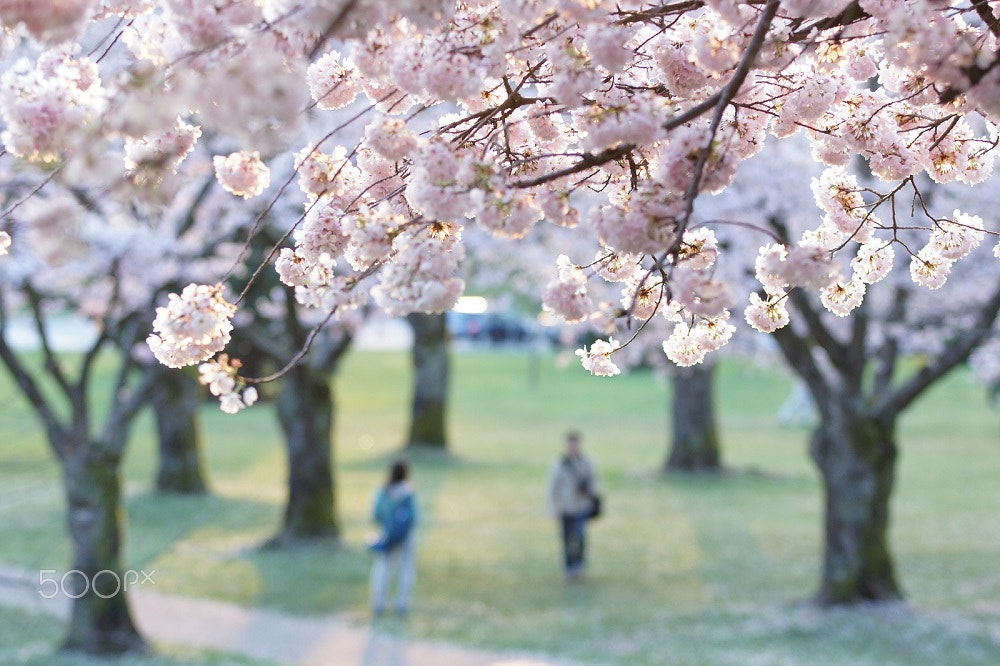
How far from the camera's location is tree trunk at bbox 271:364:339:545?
15.5 metres

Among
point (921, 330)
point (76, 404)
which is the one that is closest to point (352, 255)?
point (76, 404)

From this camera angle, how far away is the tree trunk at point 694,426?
912 inches

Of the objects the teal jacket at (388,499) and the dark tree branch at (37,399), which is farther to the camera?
the teal jacket at (388,499)

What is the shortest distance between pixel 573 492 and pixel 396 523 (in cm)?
233

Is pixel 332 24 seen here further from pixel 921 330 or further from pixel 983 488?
pixel 983 488

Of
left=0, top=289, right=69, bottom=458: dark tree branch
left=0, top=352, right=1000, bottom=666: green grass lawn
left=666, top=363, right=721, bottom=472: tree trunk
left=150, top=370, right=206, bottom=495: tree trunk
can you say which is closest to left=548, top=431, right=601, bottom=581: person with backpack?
left=0, top=352, right=1000, bottom=666: green grass lawn

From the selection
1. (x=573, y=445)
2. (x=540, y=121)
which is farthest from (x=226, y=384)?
(x=573, y=445)

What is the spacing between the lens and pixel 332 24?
2.11 metres

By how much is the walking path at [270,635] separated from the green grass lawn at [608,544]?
0.37m

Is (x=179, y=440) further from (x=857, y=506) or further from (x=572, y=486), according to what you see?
(x=857, y=506)

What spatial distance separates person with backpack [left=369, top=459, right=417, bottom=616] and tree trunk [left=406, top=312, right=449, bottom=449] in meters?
14.3

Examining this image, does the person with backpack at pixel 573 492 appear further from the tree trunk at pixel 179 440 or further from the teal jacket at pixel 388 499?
the tree trunk at pixel 179 440

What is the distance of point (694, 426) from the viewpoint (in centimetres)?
2341

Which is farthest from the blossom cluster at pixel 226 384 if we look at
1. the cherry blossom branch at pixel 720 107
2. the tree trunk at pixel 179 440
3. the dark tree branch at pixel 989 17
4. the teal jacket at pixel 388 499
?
the tree trunk at pixel 179 440
